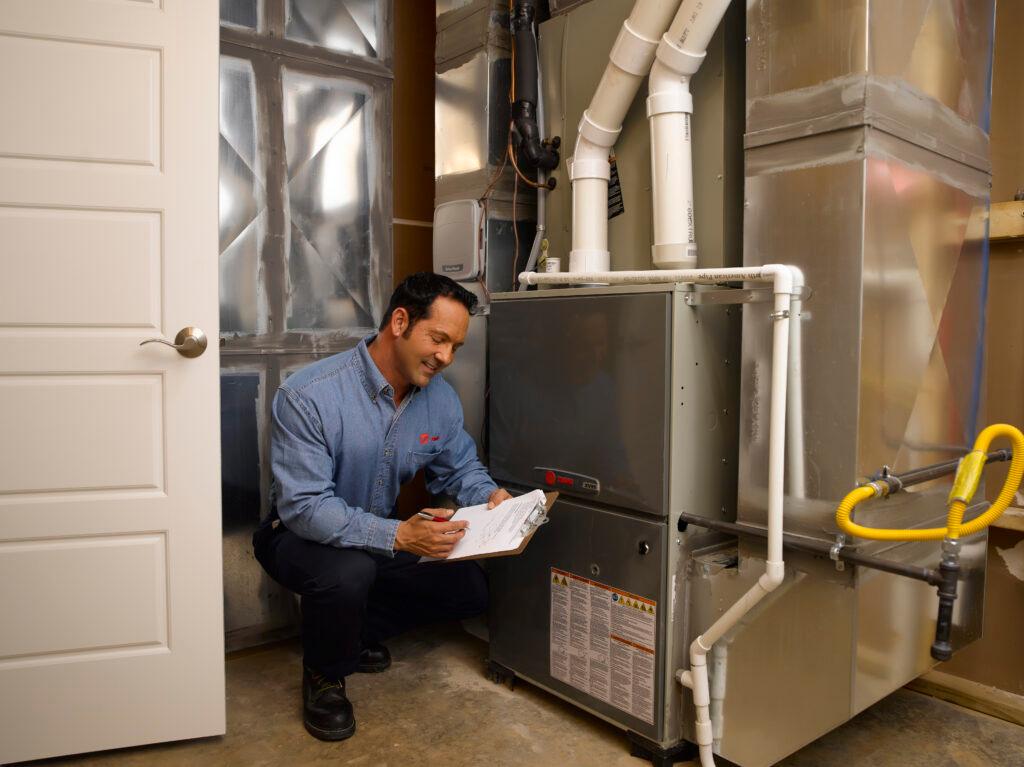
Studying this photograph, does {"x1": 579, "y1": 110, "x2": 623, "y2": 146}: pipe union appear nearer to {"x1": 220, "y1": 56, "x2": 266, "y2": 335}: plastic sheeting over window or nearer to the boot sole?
{"x1": 220, "y1": 56, "x2": 266, "y2": 335}: plastic sheeting over window

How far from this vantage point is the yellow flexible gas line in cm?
139

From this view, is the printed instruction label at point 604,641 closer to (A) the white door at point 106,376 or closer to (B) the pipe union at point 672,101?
(A) the white door at point 106,376

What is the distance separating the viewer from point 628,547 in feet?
6.13

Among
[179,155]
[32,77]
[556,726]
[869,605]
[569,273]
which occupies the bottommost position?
[556,726]

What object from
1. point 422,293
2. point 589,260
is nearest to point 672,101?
point 589,260

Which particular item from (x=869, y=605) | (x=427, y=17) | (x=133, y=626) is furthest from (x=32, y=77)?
(x=869, y=605)

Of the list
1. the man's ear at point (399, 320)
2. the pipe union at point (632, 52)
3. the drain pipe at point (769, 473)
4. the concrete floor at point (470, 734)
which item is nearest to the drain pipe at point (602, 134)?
the pipe union at point (632, 52)

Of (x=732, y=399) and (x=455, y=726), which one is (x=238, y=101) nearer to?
(x=732, y=399)

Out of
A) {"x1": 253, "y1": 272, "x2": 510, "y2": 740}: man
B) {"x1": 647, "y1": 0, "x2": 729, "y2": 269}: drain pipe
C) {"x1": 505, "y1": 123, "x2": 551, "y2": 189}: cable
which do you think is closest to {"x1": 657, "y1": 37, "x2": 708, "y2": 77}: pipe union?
{"x1": 647, "y1": 0, "x2": 729, "y2": 269}: drain pipe

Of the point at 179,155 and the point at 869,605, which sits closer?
the point at 869,605

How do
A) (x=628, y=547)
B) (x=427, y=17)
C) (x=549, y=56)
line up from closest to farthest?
(x=628, y=547) → (x=549, y=56) → (x=427, y=17)

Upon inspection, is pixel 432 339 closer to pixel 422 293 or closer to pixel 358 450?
pixel 422 293

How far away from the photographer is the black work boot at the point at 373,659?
2322 mm

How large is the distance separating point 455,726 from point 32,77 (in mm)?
1774
